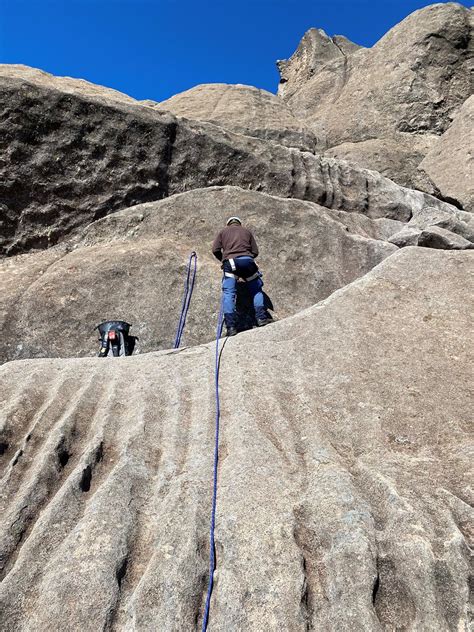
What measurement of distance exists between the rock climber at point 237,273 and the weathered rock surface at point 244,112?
856cm

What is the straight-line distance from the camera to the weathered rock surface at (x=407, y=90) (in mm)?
16281

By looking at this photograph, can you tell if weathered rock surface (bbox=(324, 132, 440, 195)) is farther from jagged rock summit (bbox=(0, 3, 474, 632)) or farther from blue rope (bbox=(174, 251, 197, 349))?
blue rope (bbox=(174, 251, 197, 349))

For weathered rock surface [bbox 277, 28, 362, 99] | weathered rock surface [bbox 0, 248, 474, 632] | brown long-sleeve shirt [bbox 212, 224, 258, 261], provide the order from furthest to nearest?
weathered rock surface [bbox 277, 28, 362, 99], brown long-sleeve shirt [bbox 212, 224, 258, 261], weathered rock surface [bbox 0, 248, 474, 632]

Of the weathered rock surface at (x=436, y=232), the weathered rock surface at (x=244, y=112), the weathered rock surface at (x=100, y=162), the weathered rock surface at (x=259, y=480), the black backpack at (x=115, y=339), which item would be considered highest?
the weathered rock surface at (x=244, y=112)

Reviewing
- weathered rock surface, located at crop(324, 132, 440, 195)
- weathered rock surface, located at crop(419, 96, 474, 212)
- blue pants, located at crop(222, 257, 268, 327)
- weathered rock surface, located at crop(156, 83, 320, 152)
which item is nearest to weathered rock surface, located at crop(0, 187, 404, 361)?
blue pants, located at crop(222, 257, 268, 327)

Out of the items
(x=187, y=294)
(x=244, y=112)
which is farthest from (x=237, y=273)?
(x=244, y=112)

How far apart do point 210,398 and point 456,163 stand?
10.9m

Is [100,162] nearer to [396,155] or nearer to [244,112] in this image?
[244,112]

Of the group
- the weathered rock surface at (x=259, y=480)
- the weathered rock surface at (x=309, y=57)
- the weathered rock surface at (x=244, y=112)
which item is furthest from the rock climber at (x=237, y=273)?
the weathered rock surface at (x=309, y=57)

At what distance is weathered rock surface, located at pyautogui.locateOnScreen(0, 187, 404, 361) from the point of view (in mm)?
7234

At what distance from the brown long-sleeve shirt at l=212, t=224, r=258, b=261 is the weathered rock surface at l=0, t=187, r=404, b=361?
52cm

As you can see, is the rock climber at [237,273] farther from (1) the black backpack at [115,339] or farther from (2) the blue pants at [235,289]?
(1) the black backpack at [115,339]

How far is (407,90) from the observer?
16.8 m

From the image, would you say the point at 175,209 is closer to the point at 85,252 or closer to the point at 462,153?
the point at 85,252
